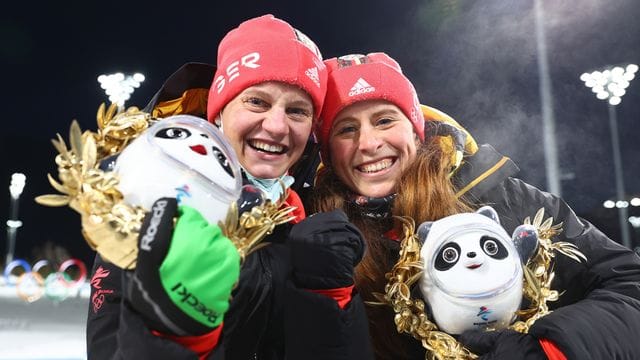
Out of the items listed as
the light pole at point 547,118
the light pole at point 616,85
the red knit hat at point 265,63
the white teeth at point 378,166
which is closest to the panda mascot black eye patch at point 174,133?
the red knit hat at point 265,63

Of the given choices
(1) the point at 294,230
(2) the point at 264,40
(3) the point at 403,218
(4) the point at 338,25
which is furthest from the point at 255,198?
(4) the point at 338,25

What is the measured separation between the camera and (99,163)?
125 cm

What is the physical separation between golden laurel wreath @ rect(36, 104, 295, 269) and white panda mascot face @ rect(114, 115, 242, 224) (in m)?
0.03

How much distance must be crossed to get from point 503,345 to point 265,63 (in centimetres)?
116

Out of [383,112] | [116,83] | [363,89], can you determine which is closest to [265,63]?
[363,89]

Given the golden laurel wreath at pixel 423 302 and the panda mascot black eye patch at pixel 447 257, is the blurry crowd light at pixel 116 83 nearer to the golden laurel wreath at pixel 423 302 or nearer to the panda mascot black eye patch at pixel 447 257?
the golden laurel wreath at pixel 423 302

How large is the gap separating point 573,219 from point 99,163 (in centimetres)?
169

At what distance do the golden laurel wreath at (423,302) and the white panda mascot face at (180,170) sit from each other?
687 millimetres

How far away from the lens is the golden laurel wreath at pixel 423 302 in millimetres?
1670

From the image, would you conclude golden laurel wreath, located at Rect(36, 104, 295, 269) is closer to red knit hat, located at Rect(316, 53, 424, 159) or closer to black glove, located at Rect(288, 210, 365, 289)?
black glove, located at Rect(288, 210, 365, 289)

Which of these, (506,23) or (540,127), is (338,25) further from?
(506,23)

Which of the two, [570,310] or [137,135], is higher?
[137,135]

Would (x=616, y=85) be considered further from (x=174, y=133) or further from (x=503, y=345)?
(x=174, y=133)

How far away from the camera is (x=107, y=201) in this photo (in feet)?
3.82
